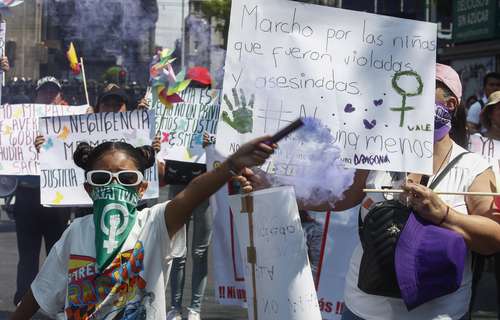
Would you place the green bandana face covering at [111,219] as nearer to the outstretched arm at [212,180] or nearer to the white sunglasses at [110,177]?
the white sunglasses at [110,177]

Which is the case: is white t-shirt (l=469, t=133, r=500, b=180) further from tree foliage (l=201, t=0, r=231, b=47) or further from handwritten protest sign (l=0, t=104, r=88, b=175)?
tree foliage (l=201, t=0, r=231, b=47)

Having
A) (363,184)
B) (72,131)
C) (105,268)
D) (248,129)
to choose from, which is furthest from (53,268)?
(72,131)

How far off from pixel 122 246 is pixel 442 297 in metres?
1.18

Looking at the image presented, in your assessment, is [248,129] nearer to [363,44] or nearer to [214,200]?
[363,44]

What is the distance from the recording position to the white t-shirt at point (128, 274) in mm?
3395

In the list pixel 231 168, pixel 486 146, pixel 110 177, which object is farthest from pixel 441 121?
pixel 486 146

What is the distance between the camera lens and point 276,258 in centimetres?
410

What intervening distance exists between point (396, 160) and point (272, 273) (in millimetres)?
750

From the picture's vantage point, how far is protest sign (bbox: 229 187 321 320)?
4.06 metres

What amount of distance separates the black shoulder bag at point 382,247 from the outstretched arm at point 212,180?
0.78 meters

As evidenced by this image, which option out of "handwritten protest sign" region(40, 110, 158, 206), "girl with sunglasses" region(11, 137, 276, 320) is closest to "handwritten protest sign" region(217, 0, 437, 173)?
"girl with sunglasses" region(11, 137, 276, 320)

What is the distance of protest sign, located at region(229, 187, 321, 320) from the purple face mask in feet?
2.04

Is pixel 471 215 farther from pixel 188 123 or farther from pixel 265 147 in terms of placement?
pixel 188 123

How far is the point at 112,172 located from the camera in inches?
137
